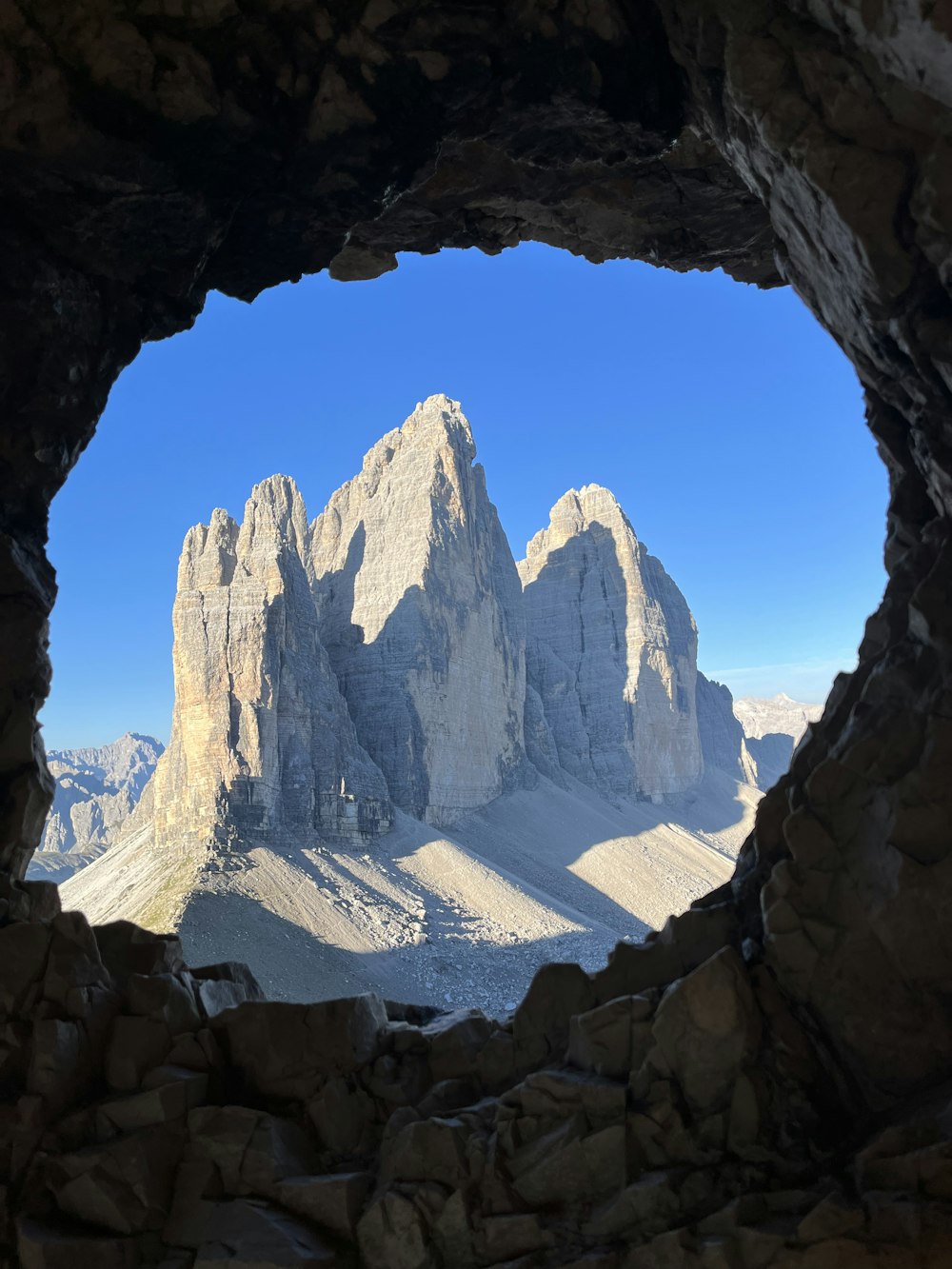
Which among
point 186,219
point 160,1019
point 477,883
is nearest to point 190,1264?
point 160,1019

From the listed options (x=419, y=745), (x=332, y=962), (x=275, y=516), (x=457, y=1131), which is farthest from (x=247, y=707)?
(x=457, y=1131)

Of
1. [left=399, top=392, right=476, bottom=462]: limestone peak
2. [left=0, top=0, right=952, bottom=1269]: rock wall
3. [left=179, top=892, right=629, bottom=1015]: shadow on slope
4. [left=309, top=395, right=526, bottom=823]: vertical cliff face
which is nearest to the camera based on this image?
[left=0, top=0, right=952, bottom=1269]: rock wall

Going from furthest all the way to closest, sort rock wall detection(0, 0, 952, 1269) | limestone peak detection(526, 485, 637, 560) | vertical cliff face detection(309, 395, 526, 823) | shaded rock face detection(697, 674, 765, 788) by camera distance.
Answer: shaded rock face detection(697, 674, 765, 788) → limestone peak detection(526, 485, 637, 560) → vertical cliff face detection(309, 395, 526, 823) → rock wall detection(0, 0, 952, 1269)

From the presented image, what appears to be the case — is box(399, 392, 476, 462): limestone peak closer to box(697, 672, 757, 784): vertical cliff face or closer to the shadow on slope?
the shadow on slope

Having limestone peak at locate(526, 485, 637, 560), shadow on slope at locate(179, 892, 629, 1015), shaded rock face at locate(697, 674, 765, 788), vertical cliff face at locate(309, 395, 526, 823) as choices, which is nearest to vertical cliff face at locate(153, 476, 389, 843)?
shadow on slope at locate(179, 892, 629, 1015)

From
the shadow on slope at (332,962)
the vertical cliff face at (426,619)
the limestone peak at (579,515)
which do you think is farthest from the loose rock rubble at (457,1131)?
the limestone peak at (579,515)

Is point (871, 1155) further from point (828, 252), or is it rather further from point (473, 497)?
point (473, 497)
